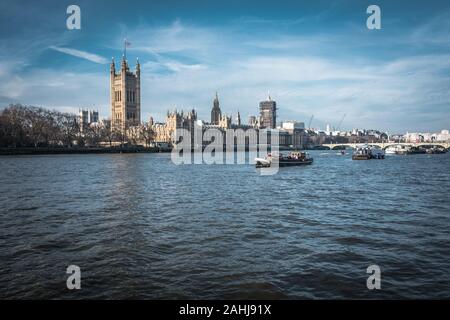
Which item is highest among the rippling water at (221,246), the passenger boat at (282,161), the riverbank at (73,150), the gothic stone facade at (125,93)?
the gothic stone facade at (125,93)

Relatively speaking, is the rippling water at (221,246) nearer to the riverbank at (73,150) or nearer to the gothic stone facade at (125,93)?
the riverbank at (73,150)

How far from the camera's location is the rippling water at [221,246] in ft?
35.2

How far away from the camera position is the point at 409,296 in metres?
10.3

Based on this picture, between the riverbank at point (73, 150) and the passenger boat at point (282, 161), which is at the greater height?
the riverbank at point (73, 150)

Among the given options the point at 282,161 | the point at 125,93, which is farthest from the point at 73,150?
the point at 125,93

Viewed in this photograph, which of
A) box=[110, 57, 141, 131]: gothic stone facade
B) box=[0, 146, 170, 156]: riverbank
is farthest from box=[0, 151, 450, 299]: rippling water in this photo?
box=[110, 57, 141, 131]: gothic stone facade

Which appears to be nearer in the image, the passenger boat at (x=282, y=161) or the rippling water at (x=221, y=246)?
the rippling water at (x=221, y=246)

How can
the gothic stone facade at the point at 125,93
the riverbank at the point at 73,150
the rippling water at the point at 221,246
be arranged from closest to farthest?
the rippling water at the point at 221,246 < the riverbank at the point at 73,150 < the gothic stone facade at the point at 125,93

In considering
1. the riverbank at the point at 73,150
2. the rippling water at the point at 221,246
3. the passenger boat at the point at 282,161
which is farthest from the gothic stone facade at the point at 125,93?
the rippling water at the point at 221,246

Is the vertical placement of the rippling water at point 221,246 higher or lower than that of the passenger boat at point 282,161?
lower

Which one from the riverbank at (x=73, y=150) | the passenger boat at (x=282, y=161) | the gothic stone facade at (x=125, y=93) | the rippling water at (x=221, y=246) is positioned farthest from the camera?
the gothic stone facade at (x=125, y=93)

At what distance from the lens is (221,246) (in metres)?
14.8

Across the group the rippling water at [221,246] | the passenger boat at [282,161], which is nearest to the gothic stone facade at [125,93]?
the passenger boat at [282,161]
